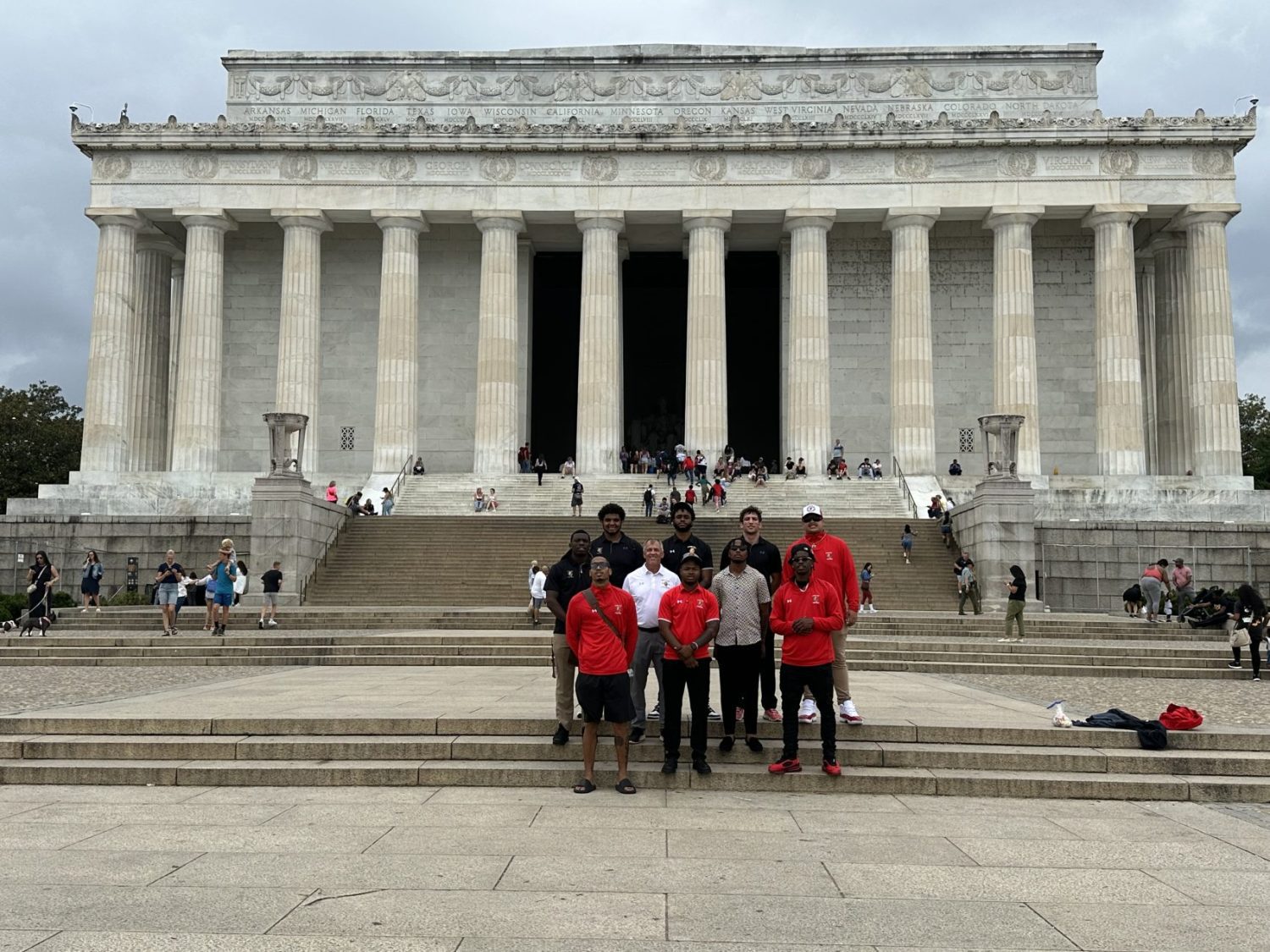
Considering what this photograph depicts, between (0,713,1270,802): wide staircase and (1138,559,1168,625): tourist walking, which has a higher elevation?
(1138,559,1168,625): tourist walking

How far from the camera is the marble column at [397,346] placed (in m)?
46.2

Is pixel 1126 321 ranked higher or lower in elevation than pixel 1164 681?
higher

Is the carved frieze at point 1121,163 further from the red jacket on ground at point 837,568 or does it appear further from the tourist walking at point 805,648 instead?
the tourist walking at point 805,648

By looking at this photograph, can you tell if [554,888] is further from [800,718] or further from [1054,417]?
[1054,417]

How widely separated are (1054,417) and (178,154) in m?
38.5

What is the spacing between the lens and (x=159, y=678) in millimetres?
18125

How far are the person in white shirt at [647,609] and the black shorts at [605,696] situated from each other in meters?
0.83

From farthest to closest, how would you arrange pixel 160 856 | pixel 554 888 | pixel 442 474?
pixel 442 474 → pixel 160 856 → pixel 554 888

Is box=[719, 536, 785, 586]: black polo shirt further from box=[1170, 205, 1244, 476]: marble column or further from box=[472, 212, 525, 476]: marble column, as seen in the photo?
box=[1170, 205, 1244, 476]: marble column

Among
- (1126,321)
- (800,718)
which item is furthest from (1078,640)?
(1126,321)

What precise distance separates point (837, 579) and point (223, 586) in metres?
16.7

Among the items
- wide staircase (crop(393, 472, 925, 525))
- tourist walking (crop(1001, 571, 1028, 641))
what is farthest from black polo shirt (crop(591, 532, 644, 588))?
wide staircase (crop(393, 472, 925, 525))

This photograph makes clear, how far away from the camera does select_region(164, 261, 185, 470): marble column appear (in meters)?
50.9

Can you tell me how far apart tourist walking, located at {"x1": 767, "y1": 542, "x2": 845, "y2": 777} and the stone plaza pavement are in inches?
18.6
